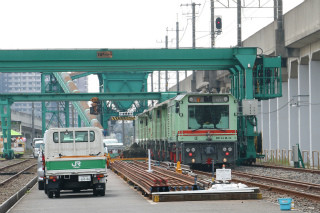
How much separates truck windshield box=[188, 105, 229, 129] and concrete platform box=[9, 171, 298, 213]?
39.6 feet

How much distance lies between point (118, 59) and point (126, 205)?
82.9 feet

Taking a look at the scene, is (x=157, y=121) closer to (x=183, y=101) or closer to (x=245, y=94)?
(x=245, y=94)

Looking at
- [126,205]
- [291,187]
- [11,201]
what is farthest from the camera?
[291,187]

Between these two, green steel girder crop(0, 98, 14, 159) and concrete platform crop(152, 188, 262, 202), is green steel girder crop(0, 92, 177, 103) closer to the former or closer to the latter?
green steel girder crop(0, 98, 14, 159)

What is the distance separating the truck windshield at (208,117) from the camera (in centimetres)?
3294

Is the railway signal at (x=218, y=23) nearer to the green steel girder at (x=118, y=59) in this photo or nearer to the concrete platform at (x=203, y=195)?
the green steel girder at (x=118, y=59)

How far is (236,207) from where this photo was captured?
1634 centimetres

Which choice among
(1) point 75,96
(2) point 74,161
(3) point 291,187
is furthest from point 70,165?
(1) point 75,96

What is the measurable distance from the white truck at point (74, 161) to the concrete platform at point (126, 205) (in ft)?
1.31

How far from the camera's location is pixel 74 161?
20531mm

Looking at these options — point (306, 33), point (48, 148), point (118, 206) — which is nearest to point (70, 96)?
point (306, 33)

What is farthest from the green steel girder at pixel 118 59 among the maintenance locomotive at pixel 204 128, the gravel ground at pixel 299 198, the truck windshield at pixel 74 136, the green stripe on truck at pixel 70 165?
the green stripe on truck at pixel 70 165

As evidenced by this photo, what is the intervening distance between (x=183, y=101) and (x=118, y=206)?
15904mm

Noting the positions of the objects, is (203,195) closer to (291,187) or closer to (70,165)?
(70,165)
